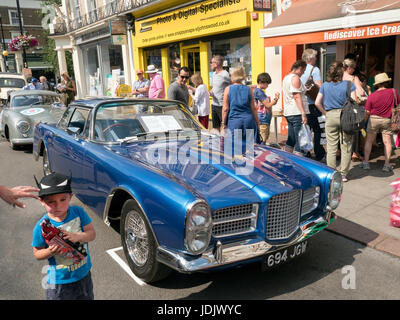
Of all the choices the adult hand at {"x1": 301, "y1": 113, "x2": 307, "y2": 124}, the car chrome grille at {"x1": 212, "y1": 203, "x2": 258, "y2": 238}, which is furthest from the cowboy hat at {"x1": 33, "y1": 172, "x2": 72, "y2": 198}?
the adult hand at {"x1": 301, "y1": 113, "x2": 307, "y2": 124}

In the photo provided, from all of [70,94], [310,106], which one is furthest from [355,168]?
[70,94]

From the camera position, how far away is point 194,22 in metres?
12.5

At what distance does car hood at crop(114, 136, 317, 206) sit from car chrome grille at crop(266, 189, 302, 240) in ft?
0.23

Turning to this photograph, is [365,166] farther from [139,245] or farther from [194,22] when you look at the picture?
[194,22]

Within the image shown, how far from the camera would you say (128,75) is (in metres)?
18.1

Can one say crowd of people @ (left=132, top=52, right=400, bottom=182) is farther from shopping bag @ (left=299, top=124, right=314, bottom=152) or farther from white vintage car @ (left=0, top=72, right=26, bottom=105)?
white vintage car @ (left=0, top=72, right=26, bottom=105)

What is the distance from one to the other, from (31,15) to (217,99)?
49.0 metres

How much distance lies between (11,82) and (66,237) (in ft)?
64.0

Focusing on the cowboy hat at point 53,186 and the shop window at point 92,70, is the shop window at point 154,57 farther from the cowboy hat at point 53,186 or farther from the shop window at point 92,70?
the cowboy hat at point 53,186

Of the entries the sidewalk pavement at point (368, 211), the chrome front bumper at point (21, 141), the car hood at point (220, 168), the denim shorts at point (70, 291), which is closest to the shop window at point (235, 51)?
the sidewalk pavement at point (368, 211)

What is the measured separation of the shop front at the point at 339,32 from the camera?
6391 millimetres

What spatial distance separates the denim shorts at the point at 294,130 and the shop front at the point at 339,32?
2.06 m

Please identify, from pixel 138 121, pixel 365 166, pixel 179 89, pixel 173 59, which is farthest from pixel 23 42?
pixel 365 166

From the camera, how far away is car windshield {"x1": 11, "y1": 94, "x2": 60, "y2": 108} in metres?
9.99
